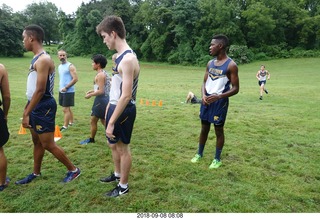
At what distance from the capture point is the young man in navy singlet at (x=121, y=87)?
318 cm

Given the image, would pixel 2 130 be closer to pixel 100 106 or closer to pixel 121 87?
pixel 121 87

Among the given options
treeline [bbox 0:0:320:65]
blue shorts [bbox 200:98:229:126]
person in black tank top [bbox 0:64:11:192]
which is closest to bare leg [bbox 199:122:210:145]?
blue shorts [bbox 200:98:229:126]

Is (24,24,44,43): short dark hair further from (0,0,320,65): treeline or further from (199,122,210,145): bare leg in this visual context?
(0,0,320,65): treeline

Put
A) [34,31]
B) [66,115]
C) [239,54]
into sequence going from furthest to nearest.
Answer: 1. [239,54]
2. [66,115]
3. [34,31]

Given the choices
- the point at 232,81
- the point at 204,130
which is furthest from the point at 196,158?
the point at 232,81

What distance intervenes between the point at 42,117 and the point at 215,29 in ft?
155

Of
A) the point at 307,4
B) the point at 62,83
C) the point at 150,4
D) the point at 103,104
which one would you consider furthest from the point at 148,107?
the point at 307,4

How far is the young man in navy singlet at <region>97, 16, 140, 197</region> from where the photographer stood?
318 centimetres

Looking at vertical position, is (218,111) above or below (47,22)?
below

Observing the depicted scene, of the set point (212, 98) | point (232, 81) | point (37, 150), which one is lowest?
point (37, 150)

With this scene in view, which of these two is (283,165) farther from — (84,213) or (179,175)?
(84,213)

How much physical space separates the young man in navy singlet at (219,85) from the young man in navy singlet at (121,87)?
1643 mm

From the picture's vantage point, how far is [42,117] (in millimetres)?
3826

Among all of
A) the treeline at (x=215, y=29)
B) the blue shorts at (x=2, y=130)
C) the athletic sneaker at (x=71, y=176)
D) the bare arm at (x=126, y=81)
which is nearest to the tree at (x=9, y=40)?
the treeline at (x=215, y=29)
